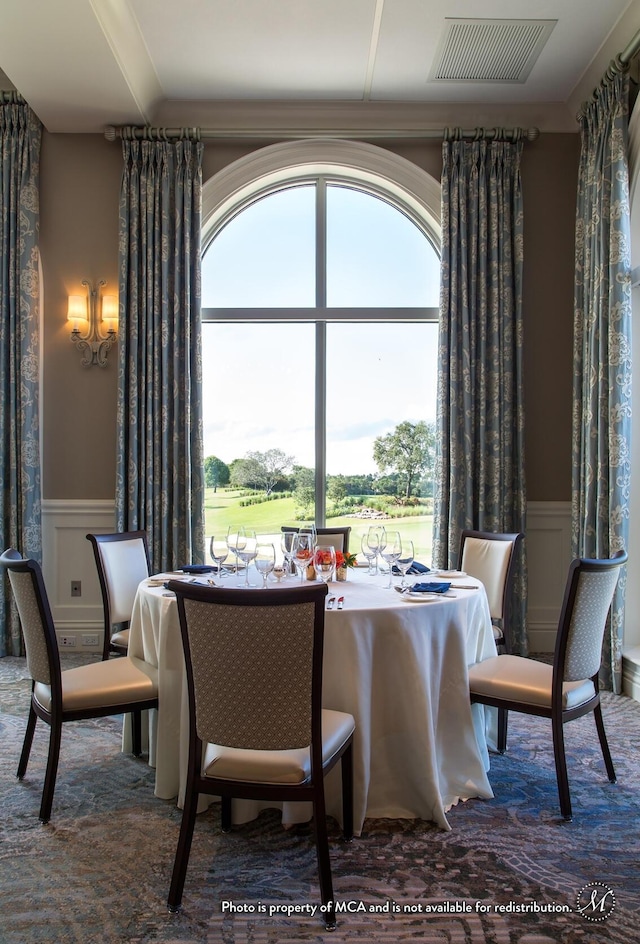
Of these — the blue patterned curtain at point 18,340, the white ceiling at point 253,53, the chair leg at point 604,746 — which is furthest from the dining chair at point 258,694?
the white ceiling at point 253,53

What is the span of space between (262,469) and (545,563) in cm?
225

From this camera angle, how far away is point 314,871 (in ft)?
7.21

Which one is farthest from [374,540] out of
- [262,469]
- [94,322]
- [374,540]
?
[94,322]

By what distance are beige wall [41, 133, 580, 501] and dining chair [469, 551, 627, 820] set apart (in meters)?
2.39

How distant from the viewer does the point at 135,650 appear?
2.97 metres

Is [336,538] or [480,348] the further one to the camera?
[480,348]

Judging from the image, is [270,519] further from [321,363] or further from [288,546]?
[288,546]

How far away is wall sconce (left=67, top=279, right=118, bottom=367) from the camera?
495 centimetres

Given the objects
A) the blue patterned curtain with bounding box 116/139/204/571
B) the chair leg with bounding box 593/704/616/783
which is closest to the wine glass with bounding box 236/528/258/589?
the chair leg with bounding box 593/704/616/783

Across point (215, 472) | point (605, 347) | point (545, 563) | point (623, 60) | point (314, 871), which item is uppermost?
point (623, 60)

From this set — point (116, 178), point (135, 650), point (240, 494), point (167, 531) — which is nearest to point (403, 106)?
point (116, 178)

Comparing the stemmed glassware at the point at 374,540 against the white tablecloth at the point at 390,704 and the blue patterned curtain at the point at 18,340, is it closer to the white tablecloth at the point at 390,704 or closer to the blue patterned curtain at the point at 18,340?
the white tablecloth at the point at 390,704

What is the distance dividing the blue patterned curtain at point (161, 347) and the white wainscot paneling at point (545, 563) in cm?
244

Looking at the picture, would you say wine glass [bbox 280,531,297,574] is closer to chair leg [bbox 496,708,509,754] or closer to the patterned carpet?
the patterned carpet
